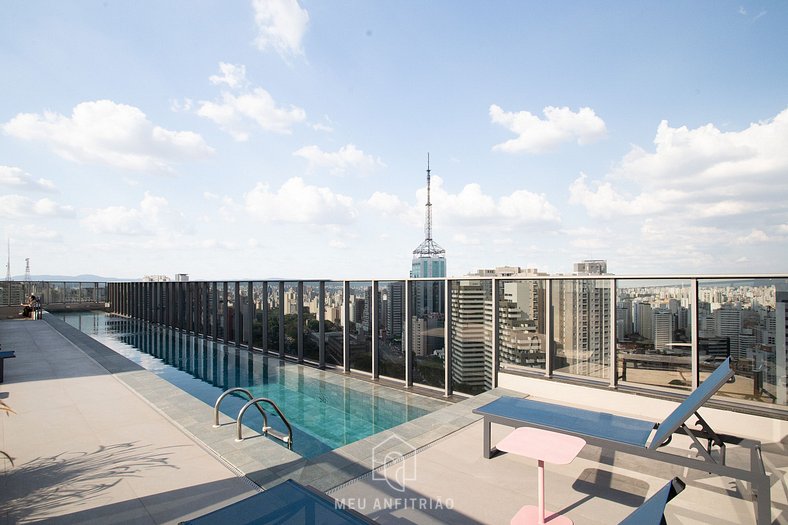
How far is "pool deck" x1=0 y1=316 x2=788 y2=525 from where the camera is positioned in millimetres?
2760

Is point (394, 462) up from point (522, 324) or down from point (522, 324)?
down

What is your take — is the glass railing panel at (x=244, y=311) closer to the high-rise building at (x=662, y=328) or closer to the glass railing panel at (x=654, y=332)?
the glass railing panel at (x=654, y=332)

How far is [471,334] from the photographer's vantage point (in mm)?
6395

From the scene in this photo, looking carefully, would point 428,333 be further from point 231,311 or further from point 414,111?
point 414,111

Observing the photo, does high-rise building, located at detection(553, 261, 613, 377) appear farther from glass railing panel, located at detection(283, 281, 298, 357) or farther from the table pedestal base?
glass railing panel, located at detection(283, 281, 298, 357)

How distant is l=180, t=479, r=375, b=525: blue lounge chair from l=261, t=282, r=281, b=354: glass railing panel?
27.6 feet

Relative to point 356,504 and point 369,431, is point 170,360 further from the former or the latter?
point 356,504

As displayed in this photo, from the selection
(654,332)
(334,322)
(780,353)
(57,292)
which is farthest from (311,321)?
(57,292)

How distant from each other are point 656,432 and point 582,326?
8.75 ft

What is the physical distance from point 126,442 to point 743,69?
42.9 ft

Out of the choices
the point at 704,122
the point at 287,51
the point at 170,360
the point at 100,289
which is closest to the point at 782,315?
the point at 704,122

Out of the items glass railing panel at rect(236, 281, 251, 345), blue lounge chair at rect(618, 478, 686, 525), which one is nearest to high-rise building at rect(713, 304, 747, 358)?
blue lounge chair at rect(618, 478, 686, 525)

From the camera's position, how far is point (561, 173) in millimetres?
15047

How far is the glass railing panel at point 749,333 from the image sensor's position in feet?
13.0
